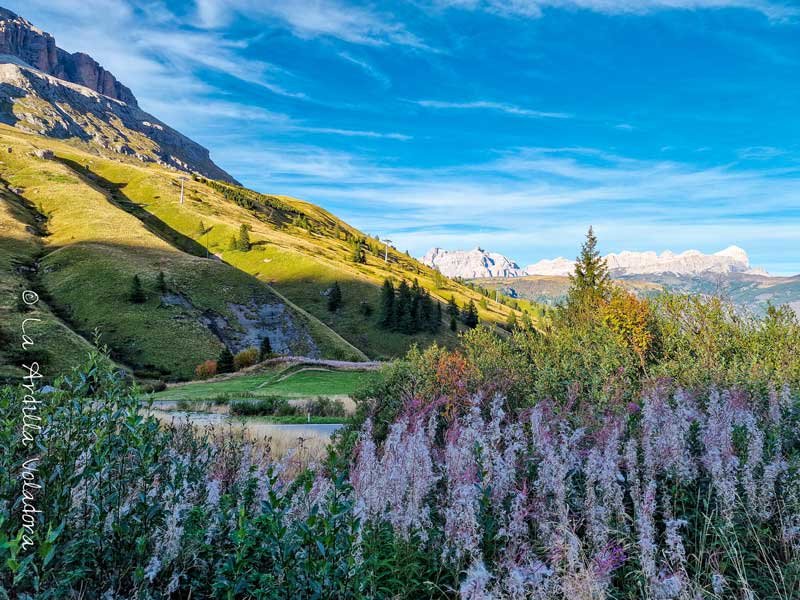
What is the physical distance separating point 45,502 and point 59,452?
1.56ft

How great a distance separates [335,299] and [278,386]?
221 feet

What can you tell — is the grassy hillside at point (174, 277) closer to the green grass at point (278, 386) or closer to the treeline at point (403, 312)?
the treeline at point (403, 312)

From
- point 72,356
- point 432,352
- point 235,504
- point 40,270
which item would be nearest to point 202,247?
point 40,270

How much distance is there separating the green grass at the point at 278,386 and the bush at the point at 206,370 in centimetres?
637

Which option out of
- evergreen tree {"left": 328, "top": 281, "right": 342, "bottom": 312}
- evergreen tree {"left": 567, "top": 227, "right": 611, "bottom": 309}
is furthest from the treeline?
evergreen tree {"left": 567, "top": 227, "right": 611, "bottom": 309}

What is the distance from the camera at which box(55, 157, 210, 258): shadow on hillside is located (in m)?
118

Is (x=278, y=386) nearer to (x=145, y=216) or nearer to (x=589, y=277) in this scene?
(x=589, y=277)

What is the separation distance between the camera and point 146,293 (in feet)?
226

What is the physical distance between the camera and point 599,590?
4.06m

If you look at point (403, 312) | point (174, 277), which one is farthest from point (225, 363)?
point (403, 312)

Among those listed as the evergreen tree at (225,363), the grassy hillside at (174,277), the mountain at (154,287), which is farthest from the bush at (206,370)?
the grassy hillside at (174,277)

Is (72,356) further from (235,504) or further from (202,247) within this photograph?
(202,247)

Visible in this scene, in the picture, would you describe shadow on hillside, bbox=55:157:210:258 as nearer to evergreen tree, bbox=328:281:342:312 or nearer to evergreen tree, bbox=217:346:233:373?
evergreen tree, bbox=328:281:342:312

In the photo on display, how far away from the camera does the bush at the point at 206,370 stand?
52.4 metres
